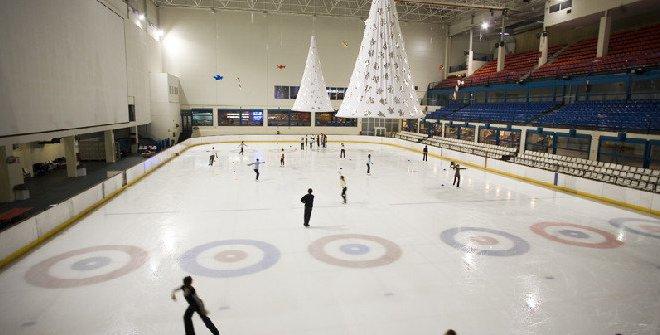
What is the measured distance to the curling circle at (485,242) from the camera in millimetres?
9172

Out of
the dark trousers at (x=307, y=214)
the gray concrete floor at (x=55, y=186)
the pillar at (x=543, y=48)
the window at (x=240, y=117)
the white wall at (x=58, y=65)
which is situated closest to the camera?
the dark trousers at (x=307, y=214)

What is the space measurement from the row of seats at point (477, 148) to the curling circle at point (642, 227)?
12460 mm

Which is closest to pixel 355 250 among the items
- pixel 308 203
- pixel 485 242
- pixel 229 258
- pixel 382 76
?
pixel 308 203

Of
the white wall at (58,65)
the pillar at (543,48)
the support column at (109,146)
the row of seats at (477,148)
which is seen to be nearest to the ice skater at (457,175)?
the row of seats at (477,148)

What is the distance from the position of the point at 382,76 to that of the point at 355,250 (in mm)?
4602

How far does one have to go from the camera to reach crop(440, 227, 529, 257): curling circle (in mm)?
9172

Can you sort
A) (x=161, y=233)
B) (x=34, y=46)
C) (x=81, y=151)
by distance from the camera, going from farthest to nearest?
(x=81, y=151) → (x=34, y=46) → (x=161, y=233)

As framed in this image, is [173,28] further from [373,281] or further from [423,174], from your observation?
[373,281]

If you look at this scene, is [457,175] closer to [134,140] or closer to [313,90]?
[313,90]

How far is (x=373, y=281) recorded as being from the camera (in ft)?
24.8

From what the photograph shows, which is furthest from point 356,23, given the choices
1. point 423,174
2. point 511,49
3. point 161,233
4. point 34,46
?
point 161,233

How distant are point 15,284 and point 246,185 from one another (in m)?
9.91

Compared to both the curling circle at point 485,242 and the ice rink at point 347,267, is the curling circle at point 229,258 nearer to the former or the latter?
the ice rink at point 347,267

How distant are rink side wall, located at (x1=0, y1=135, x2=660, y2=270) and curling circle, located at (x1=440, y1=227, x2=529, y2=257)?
669cm
